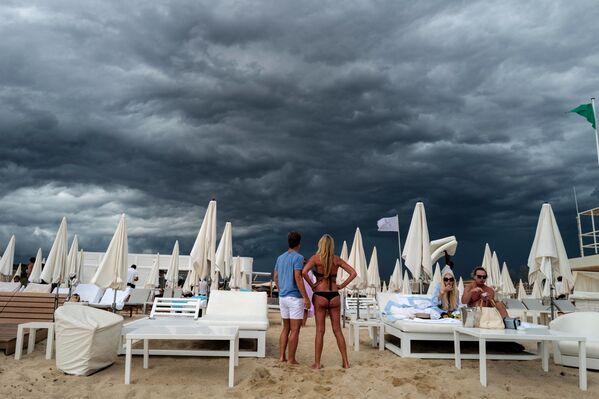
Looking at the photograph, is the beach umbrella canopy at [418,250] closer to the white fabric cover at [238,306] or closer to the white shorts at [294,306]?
the white fabric cover at [238,306]

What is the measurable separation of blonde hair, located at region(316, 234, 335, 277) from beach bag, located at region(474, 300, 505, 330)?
1.79 metres

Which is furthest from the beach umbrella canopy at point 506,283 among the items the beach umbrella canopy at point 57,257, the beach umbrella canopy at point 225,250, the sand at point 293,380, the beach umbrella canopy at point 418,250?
the beach umbrella canopy at point 57,257

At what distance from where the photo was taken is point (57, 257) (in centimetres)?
1055

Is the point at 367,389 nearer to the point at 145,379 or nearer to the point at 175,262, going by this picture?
the point at 145,379

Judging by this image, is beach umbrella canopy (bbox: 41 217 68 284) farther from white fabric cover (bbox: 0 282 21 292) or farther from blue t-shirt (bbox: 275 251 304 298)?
blue t-shirt (bbox: 275 251 304 298)

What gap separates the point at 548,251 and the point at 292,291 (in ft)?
18.4

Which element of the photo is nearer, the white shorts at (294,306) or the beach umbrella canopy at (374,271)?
the white shorts at (294,306)

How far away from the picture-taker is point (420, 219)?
8.98m

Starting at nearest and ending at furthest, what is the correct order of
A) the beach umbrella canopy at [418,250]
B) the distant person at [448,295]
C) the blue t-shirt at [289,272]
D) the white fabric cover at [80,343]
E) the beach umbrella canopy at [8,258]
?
the white fabric cover at [80,343], the blue t-shirt at [289,272], the distant person at [448,295], the beach umbrella canopy at [418,250], the beach umbrella canopy at [8,258]

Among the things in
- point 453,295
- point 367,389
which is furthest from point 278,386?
point 453,295

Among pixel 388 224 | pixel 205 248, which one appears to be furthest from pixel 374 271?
pixel 205 248

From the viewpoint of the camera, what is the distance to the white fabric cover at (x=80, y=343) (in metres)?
4.82

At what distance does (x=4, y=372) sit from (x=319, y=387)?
11.8 feet

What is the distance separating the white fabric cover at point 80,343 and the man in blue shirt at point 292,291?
7.06 feet
